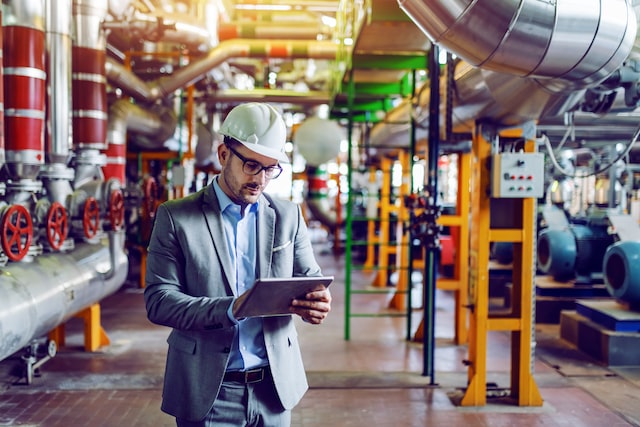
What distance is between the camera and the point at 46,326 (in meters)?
4.15

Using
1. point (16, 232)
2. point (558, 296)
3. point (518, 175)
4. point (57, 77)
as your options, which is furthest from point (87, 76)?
point (558, 296)

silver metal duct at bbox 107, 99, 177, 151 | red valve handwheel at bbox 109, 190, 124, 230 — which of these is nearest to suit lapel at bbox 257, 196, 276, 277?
red valve handwheel at bbox 109, 190, 124, 230

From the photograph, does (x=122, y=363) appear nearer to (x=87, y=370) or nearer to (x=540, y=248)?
(x=87, y=370)

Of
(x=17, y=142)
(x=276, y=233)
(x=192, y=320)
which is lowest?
(x=192, y=320)

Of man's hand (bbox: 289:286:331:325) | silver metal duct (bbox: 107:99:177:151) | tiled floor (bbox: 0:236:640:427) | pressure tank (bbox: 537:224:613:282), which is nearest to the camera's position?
man's hand (bbox: 289:286:331:325)

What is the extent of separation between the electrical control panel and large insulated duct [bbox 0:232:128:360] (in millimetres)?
3229

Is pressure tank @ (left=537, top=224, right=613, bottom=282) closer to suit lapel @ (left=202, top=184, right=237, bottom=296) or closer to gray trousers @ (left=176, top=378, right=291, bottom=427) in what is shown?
gray trousers @ (left=176, top=378, right=291, bottom=427)

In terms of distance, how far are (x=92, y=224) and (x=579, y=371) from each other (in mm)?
4575

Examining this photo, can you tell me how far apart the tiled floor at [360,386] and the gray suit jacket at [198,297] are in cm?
232

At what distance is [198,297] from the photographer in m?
1.87

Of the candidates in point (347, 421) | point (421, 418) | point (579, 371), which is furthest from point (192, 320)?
point (579, 371)

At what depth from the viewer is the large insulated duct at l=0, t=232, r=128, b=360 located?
3.58 m

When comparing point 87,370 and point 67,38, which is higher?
point 67,38

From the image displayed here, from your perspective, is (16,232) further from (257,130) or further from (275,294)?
(275,294)
